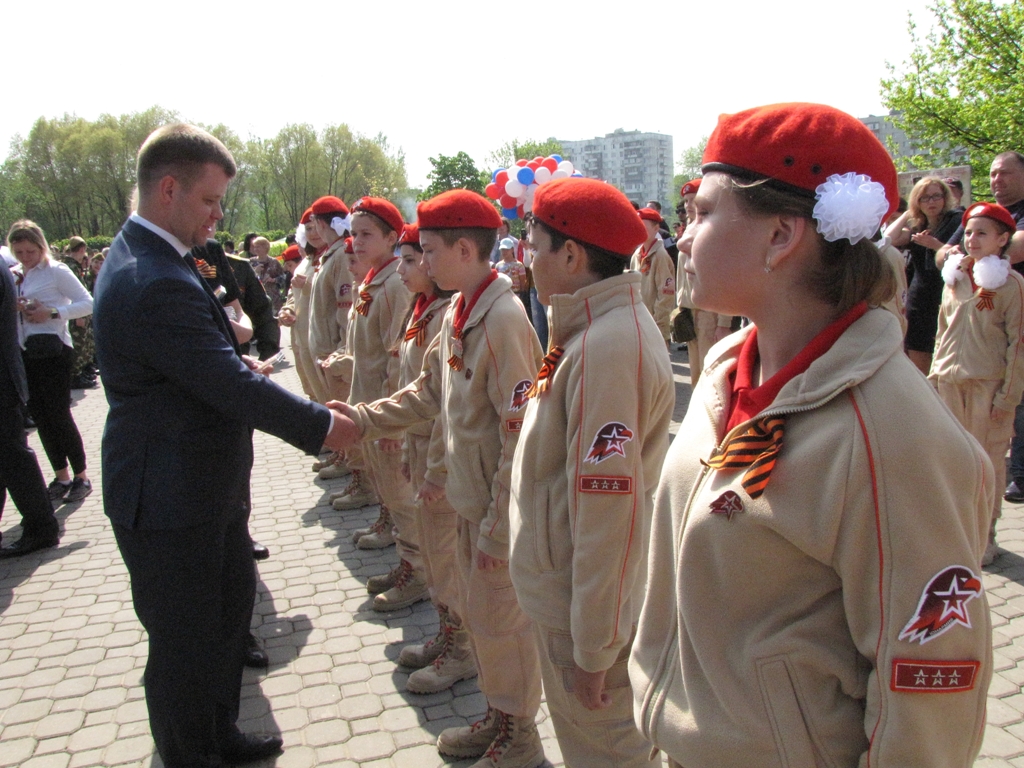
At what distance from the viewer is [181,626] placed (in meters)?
2.92

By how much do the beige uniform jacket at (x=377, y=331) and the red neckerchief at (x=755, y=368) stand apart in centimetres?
384

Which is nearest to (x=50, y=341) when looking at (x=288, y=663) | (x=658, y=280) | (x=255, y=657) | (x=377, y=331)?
(x=377, y=331)

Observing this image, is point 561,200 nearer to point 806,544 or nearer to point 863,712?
point 806,544

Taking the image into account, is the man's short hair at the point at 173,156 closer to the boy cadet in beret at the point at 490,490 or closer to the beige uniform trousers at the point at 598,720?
the boy cadet in beret at the point at 490,490

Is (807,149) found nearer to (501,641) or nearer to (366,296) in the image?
(501,641)

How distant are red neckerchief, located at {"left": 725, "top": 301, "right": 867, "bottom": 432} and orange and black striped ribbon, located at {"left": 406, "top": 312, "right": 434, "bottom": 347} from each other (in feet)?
9.30

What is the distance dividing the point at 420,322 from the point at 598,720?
2.50 meters

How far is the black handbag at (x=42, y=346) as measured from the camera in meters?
6.76

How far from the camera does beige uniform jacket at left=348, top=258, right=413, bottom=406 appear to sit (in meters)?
5.32

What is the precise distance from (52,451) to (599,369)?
22.2 ft

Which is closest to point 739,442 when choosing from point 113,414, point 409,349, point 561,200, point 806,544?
point 806,544

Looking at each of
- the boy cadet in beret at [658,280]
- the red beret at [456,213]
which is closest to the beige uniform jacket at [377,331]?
the red beret at [456,213]

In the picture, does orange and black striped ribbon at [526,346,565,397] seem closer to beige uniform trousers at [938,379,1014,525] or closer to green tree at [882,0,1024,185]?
beige uniform trousers at [938,379,1014,525]

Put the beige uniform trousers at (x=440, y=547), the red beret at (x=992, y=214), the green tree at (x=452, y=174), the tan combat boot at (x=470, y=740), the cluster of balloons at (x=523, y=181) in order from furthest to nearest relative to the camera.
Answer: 1. the green tree at (x=452, y=174)
2. the cluster of balloons at (x=523, y=181)
3. the red beret at (x=992, y=214)
4. the beige uniform trousers at (x=440, y=547)
5. the tan combat boot at (x=470, y=740)
